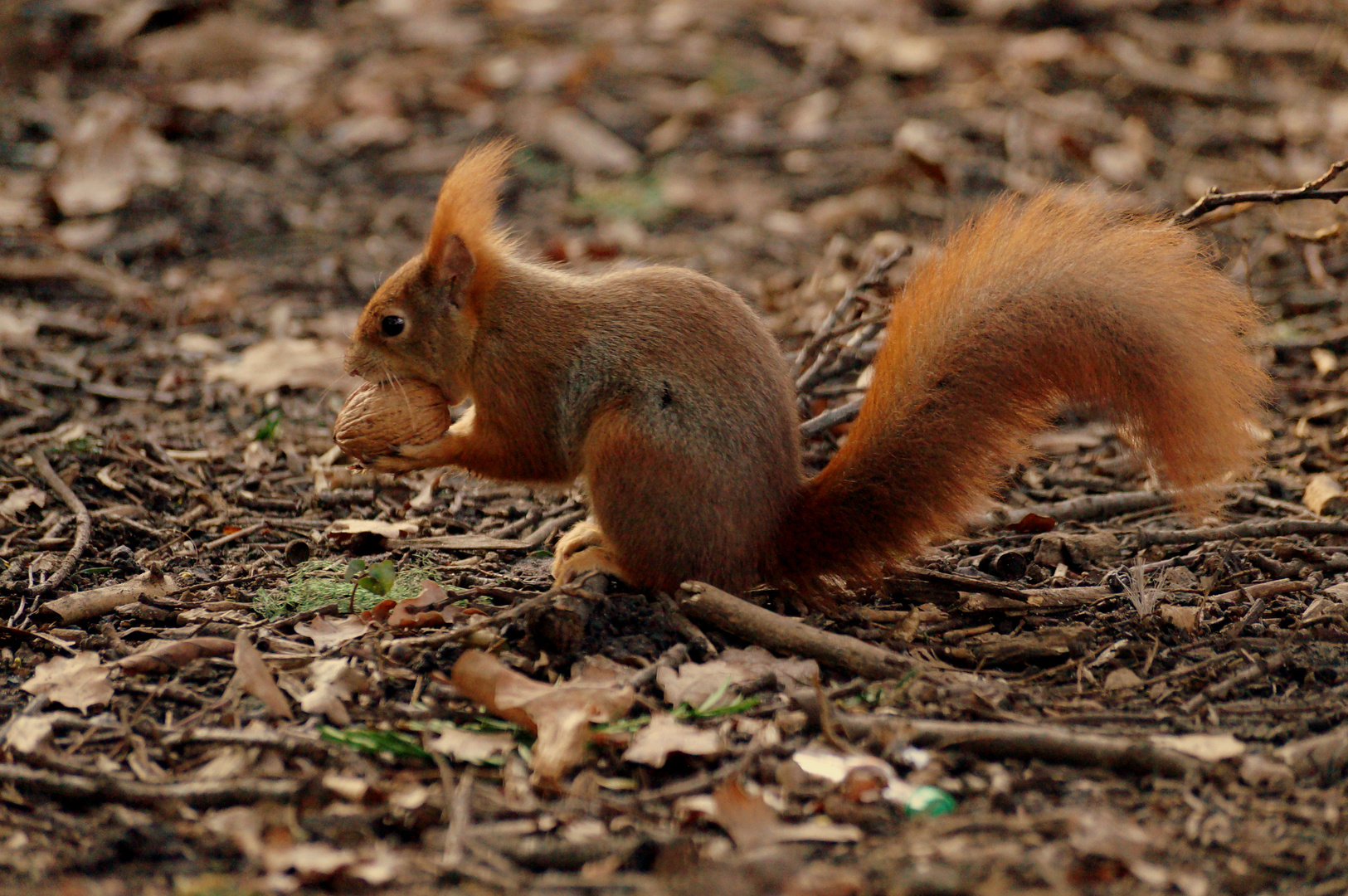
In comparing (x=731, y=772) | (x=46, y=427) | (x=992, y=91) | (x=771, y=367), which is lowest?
(x=46, y=427)

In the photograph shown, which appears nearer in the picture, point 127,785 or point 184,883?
point 184,883

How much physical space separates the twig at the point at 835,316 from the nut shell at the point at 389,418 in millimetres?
1076

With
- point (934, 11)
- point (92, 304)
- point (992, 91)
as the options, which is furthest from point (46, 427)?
point (934, 11)

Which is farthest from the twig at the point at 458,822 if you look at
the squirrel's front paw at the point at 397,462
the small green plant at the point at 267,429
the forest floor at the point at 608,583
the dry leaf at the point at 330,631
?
the small green plant at the point at 267,429

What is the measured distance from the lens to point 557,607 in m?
2.59

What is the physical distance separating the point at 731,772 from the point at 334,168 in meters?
5.33

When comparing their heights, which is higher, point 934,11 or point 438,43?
point 934,11

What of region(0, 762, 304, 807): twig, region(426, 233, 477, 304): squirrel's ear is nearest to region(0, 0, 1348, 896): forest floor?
region(0, 762, 304, 807): twig

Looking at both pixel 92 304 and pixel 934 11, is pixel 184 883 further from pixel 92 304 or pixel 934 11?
pixel 934 11

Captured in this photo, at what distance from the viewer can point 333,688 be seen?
2418 millimetres

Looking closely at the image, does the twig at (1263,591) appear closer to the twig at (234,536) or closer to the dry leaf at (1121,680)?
the dry leaf at (1121,680)

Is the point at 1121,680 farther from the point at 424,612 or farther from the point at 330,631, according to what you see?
the point at 330,631

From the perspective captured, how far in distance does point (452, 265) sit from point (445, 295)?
0.28 feet

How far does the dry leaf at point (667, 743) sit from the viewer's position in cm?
218
